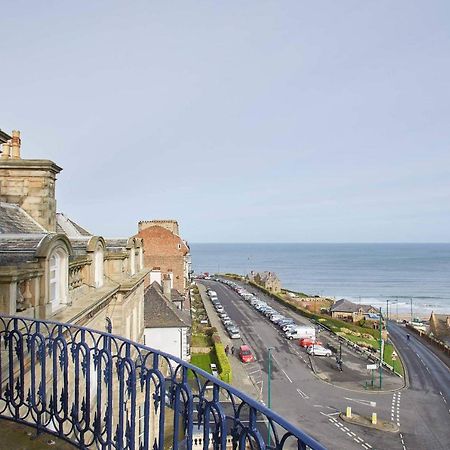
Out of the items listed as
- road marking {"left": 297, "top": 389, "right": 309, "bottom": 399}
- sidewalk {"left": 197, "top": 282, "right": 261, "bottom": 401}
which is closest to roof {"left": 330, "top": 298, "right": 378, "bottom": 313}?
sidewalk {"left": 197, "top": 282, "right": 261, "bottom": 401}

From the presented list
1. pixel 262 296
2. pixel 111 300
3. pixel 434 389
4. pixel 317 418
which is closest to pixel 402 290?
pixel 262 296

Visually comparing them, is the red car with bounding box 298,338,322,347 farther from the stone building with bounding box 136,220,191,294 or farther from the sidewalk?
the stone building with bounding box 136,220,191,294

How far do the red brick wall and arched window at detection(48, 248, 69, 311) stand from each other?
42148 millimetres

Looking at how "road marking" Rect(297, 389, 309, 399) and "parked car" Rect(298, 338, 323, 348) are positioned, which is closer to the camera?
"road marking" Rect(297, 389, 309, 399)

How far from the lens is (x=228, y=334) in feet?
155

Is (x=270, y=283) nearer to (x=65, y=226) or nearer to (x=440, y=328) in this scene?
(x=440, y=328)

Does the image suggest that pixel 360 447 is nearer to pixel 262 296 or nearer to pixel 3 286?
pixel 3 286

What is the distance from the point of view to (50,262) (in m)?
7.29

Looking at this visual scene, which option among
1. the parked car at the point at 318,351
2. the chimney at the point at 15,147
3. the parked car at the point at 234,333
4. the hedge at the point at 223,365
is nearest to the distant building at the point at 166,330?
the hedge at the point at 223,365

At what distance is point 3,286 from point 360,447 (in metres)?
21.6

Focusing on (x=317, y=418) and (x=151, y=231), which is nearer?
(x=317, y=418)

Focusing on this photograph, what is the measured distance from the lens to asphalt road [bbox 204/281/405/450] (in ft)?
74.0

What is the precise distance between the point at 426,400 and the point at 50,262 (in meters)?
29.8

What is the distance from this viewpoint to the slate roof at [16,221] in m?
10.1
